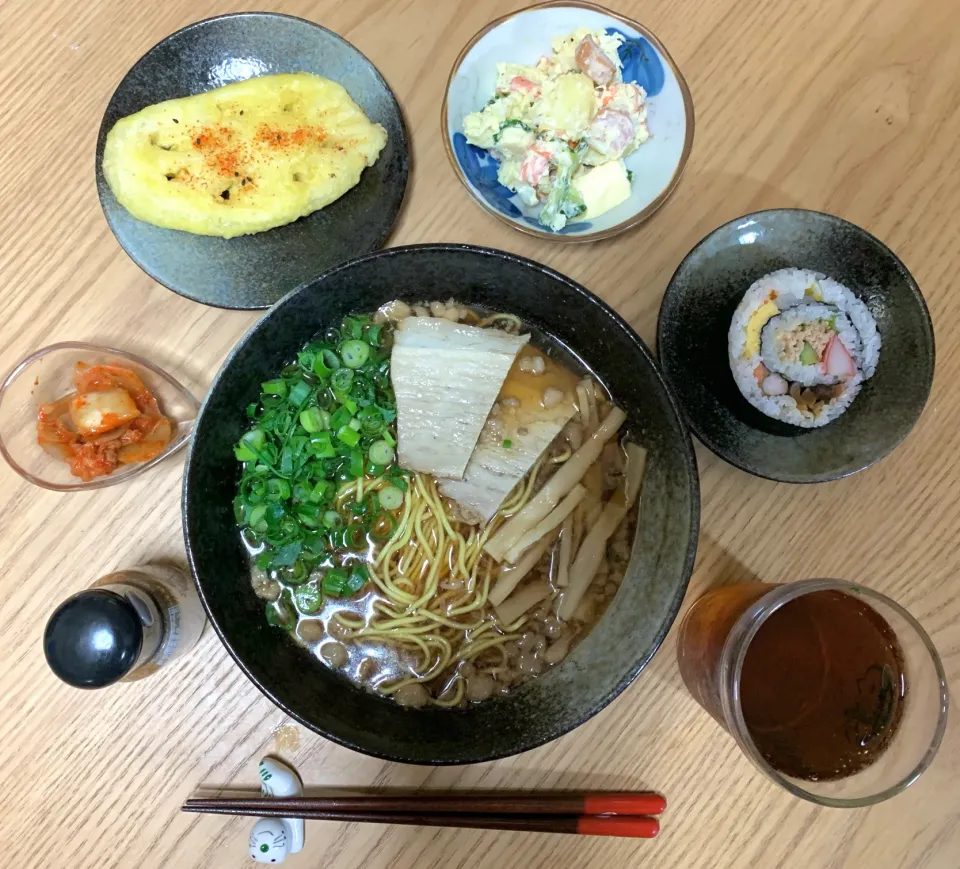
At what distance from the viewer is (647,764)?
1.86 metres

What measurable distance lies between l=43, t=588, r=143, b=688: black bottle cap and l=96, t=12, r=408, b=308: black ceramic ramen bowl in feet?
2.80

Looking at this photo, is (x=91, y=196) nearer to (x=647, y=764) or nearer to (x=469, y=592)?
(x=469, y=592)

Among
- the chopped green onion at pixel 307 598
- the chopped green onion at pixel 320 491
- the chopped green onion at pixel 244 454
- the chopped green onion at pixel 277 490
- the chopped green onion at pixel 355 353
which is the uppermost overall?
the chopped green onion at pixel 355 353

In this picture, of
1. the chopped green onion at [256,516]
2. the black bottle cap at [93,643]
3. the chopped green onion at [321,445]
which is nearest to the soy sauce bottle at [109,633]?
the black bottle cap at [93,643]

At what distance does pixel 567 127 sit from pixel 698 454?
101 centimetres

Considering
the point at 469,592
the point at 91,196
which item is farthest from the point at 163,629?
the point at 91,196

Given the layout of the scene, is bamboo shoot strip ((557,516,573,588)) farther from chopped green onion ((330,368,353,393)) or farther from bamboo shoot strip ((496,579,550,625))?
chopped green onion ((330,368,353,393))

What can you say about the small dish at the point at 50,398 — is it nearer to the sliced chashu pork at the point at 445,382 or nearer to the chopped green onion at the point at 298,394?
the chopped green onion at the point at 298,394

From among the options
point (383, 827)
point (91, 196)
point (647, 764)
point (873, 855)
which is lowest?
point (383, 827)

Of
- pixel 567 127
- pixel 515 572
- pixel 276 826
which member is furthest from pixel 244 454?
pixel 567 127

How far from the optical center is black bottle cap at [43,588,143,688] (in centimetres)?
151

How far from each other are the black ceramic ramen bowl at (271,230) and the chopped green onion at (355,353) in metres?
0.26

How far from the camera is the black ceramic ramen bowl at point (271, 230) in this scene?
188cm

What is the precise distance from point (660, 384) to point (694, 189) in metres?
0.79
